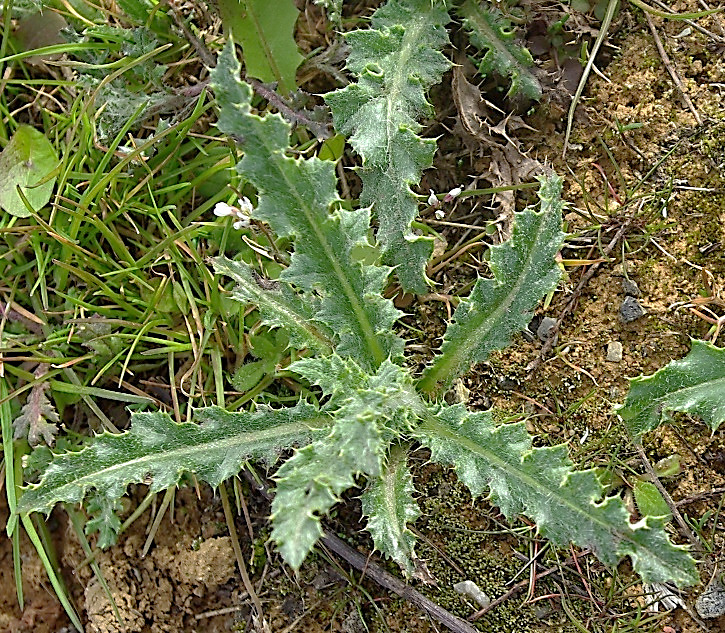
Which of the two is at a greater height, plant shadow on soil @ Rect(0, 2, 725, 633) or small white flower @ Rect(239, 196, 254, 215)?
small white flower @ Rect(239, 196, 254, 215)

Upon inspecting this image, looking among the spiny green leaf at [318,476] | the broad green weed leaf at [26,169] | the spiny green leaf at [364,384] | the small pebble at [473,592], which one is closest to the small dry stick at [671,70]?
the spiny green leaf at [364,384]

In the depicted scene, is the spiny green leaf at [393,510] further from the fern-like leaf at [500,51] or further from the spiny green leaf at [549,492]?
the fern-like leaf at [500,51]

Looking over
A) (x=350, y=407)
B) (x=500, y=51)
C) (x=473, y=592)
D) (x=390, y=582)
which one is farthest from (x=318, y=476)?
(x=500, y=51)

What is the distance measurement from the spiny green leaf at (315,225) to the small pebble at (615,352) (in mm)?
825

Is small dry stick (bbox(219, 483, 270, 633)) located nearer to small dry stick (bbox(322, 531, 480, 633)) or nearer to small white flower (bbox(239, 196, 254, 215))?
small dry stick (bbox(322, 531, 480, 633))

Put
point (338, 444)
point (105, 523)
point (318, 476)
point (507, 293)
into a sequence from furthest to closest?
point (105, 523), point (507, 293), point (338, 444), point (318, 476)

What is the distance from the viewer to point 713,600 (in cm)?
251

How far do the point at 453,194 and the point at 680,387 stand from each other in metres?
1.06

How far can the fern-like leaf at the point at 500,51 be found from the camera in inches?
110

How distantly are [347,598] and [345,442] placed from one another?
98cm

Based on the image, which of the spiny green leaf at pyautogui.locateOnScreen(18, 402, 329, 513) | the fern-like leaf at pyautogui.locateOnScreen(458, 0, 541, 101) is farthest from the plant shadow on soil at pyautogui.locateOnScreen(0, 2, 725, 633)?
the spiny green leaf at pyautogui.locateOnScreen(18, 402, 329, 513)

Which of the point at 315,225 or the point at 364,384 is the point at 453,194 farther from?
the point at 364,384

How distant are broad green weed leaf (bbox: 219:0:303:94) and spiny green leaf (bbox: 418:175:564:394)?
1207mm

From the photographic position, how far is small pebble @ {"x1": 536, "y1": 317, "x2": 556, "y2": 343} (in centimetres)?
278
